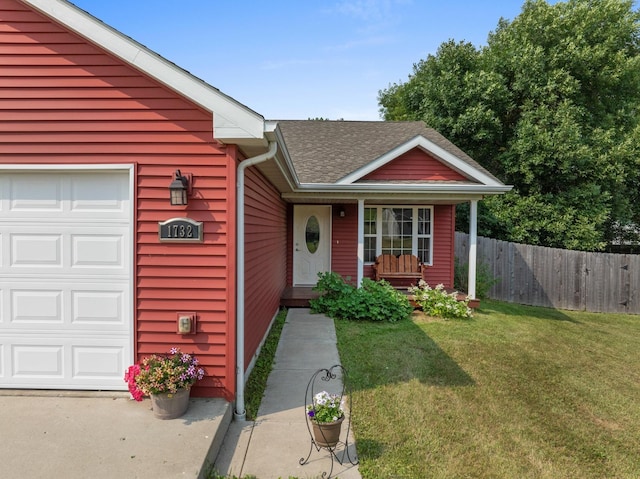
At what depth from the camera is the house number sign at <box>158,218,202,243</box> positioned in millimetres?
3324

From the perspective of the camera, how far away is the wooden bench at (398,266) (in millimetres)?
8695

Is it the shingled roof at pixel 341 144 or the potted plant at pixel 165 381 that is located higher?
the shingled roof at pixel 341 144

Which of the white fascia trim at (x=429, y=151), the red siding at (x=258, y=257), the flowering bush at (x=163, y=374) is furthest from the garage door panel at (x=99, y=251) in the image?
the white fascia trim at (x=429, y=151)

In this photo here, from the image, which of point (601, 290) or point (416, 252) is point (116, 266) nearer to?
point (416, 252)

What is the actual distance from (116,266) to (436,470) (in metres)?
3.28

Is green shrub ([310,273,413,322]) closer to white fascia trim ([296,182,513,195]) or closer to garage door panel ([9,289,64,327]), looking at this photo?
white fascia trim ([296,182,513,195])

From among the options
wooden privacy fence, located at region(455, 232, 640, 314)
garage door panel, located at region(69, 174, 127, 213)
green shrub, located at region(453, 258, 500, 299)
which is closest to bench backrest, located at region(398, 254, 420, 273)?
green shrub, located at region(453, 258, 500, 299)

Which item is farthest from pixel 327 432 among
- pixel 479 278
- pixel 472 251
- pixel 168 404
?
pixel 479 278

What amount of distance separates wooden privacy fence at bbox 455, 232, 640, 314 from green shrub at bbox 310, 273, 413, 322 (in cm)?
437

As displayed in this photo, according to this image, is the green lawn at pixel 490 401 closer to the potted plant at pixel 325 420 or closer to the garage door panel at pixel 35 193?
the potted plant at pixel 325 420

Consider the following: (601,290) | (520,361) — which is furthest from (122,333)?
(601,290)

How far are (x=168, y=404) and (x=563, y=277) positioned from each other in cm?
1029

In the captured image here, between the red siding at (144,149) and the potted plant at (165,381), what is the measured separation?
21 cm

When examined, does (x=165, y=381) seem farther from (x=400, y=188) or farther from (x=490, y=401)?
(x=400, y=188)
